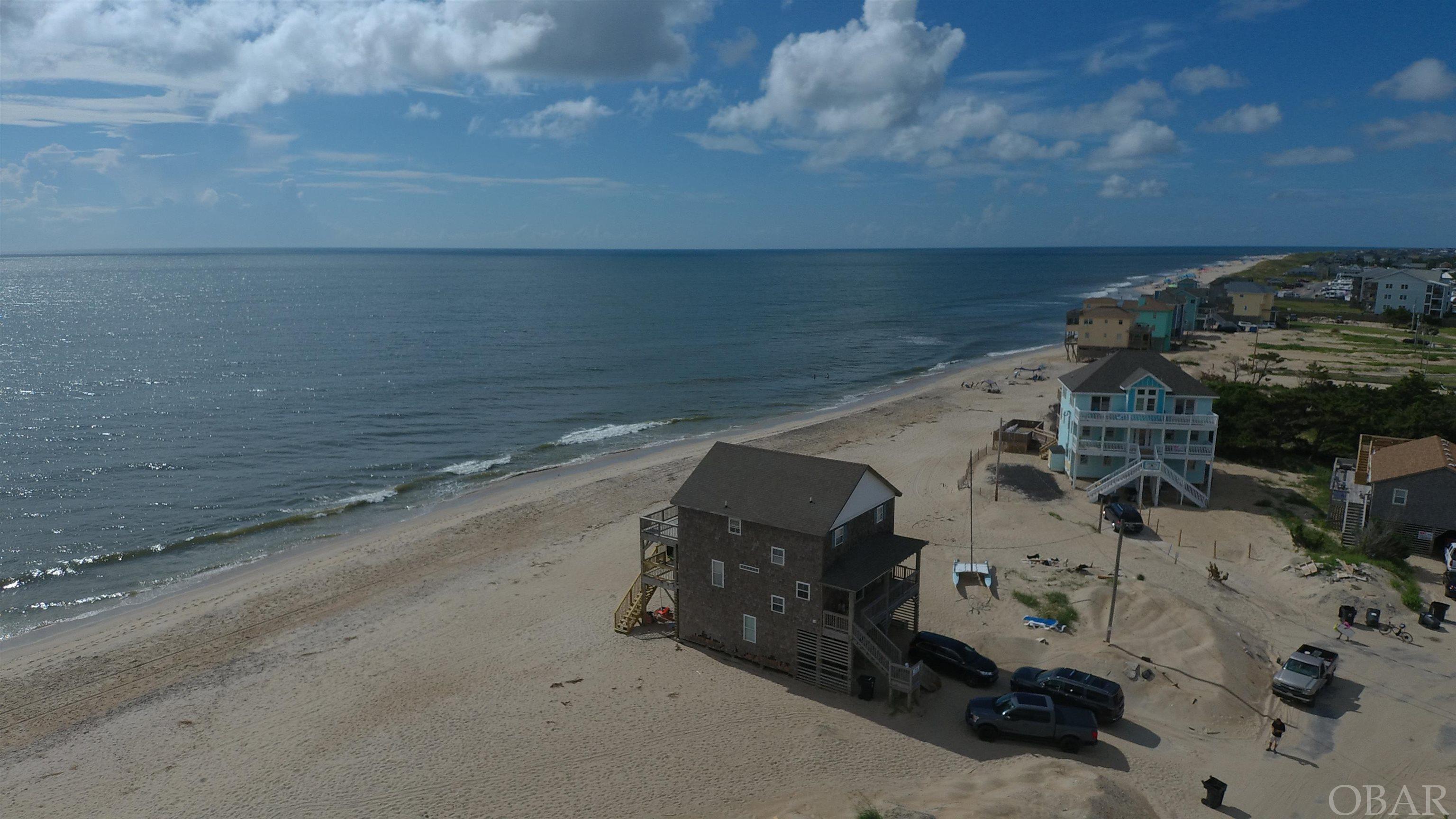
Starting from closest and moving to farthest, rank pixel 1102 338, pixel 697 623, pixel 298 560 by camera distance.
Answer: pixel 697 623 → pixel 298 560 → pixel 1102 338

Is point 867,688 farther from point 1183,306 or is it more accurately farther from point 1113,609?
point 1183,306

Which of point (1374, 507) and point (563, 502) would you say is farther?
point (563, 502)

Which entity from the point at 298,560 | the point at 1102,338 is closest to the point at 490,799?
the point at 298,560

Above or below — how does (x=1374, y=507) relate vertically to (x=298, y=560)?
above

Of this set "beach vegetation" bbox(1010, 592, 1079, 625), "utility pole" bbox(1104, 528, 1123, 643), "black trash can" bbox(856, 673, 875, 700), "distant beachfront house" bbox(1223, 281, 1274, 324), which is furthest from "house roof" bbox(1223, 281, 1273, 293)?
"black trash can" bbox(856, 673, 875, 700)

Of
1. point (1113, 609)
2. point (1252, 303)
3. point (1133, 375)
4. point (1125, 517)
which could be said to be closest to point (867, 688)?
Answer: point (1113, 609)

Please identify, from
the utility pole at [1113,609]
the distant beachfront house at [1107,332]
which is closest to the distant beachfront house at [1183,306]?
the distant beachfront house at [1107,332]

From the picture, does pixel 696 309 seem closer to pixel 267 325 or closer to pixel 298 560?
pixel 267 325
